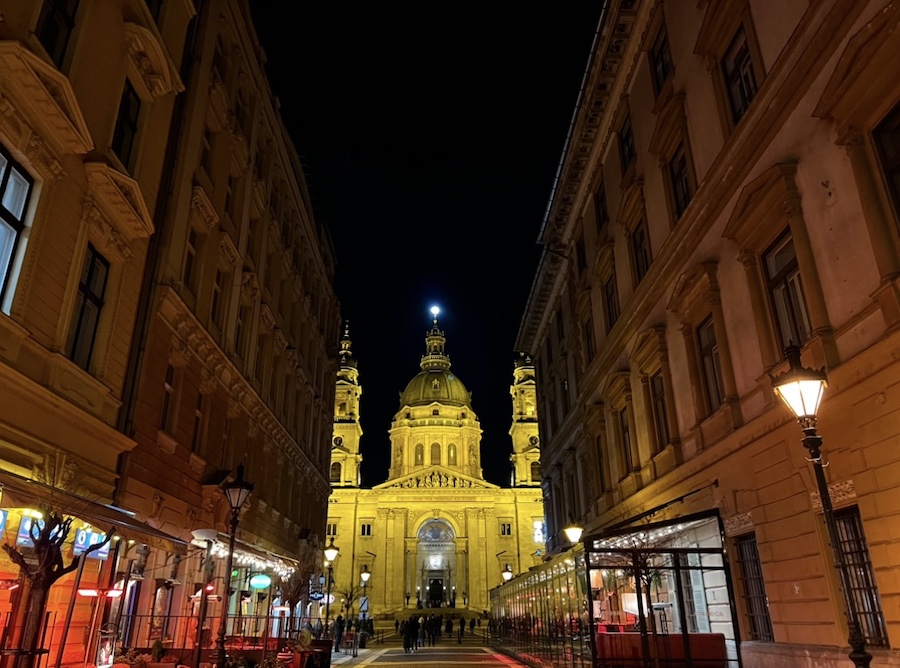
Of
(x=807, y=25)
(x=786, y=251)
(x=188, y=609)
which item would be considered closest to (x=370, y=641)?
(x=188, y=609)

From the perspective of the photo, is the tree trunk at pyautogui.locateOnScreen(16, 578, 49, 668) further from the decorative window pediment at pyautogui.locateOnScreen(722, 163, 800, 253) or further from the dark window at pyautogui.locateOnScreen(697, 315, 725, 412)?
the dark window at pyautogui.locateOnScreen(697, 315, 725, 412)

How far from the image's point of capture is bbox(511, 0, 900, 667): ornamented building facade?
31.6 feet

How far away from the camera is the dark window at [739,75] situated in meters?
14.1

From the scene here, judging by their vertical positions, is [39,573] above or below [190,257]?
below

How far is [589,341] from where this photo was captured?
2736cm

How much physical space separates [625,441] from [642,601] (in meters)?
8.93

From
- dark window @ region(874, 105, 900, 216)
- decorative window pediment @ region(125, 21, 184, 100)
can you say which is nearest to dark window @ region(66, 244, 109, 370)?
decorative window pediment @ region(125, 21, 184, 100)

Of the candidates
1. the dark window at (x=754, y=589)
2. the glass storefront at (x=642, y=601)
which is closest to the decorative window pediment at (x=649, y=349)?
the glass storefront at (x=642, y=601)

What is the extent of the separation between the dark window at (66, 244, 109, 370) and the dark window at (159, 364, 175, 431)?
3329mm

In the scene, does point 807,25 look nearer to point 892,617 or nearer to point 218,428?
point 892,617

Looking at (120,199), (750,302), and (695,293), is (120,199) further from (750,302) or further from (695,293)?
(750,302)

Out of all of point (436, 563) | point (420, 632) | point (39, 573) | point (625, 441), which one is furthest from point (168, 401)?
point (436, 563)

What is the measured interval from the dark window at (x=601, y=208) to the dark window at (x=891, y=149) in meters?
14.8

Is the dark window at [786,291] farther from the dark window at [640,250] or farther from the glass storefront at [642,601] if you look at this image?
the dark window at [640,250]
